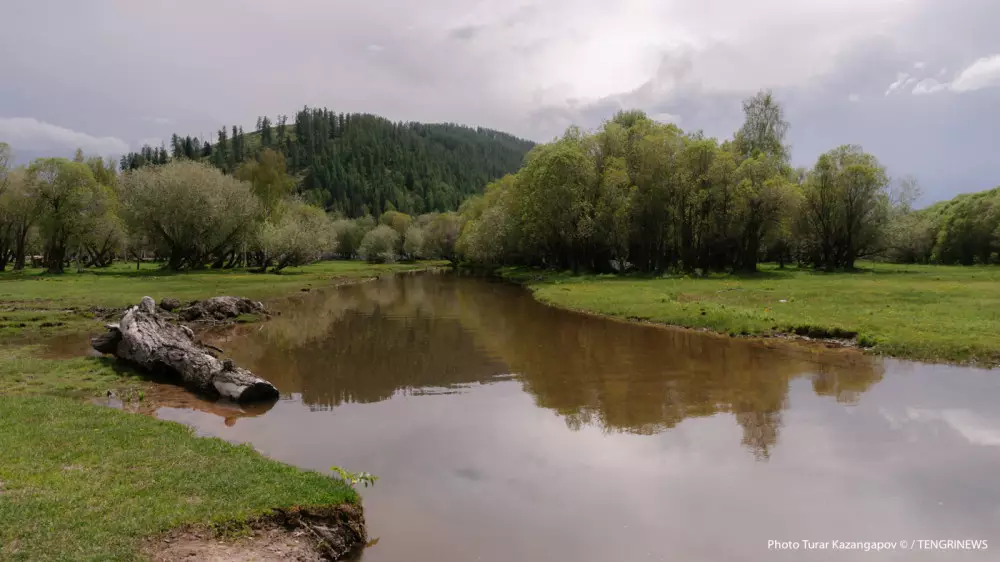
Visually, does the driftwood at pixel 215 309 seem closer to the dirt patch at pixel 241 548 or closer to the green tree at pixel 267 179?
the dirt patch at pixel 241 548

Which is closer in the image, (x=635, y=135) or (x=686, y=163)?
(x=686, y=163)

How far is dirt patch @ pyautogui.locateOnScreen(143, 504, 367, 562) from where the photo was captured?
732cm

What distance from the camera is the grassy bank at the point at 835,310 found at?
22.0m

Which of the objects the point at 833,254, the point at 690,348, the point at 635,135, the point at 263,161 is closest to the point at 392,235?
the point at 263,161

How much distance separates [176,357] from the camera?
714 inches

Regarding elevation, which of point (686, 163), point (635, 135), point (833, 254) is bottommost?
point (833, 254)

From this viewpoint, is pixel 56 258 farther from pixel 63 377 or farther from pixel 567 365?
pixel 567 365

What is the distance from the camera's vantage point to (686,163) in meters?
59.3

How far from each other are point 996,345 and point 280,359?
1154 inches

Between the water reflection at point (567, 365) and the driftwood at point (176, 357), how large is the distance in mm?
1771

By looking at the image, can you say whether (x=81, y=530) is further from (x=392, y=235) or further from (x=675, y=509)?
(x=392, y=235)

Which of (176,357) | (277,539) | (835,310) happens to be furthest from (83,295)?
(835,310)

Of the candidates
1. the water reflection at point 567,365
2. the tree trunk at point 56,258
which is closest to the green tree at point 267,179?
the tree trunk at point 56,258

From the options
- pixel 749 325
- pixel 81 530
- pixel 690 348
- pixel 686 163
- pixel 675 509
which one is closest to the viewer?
pixel 81 530
